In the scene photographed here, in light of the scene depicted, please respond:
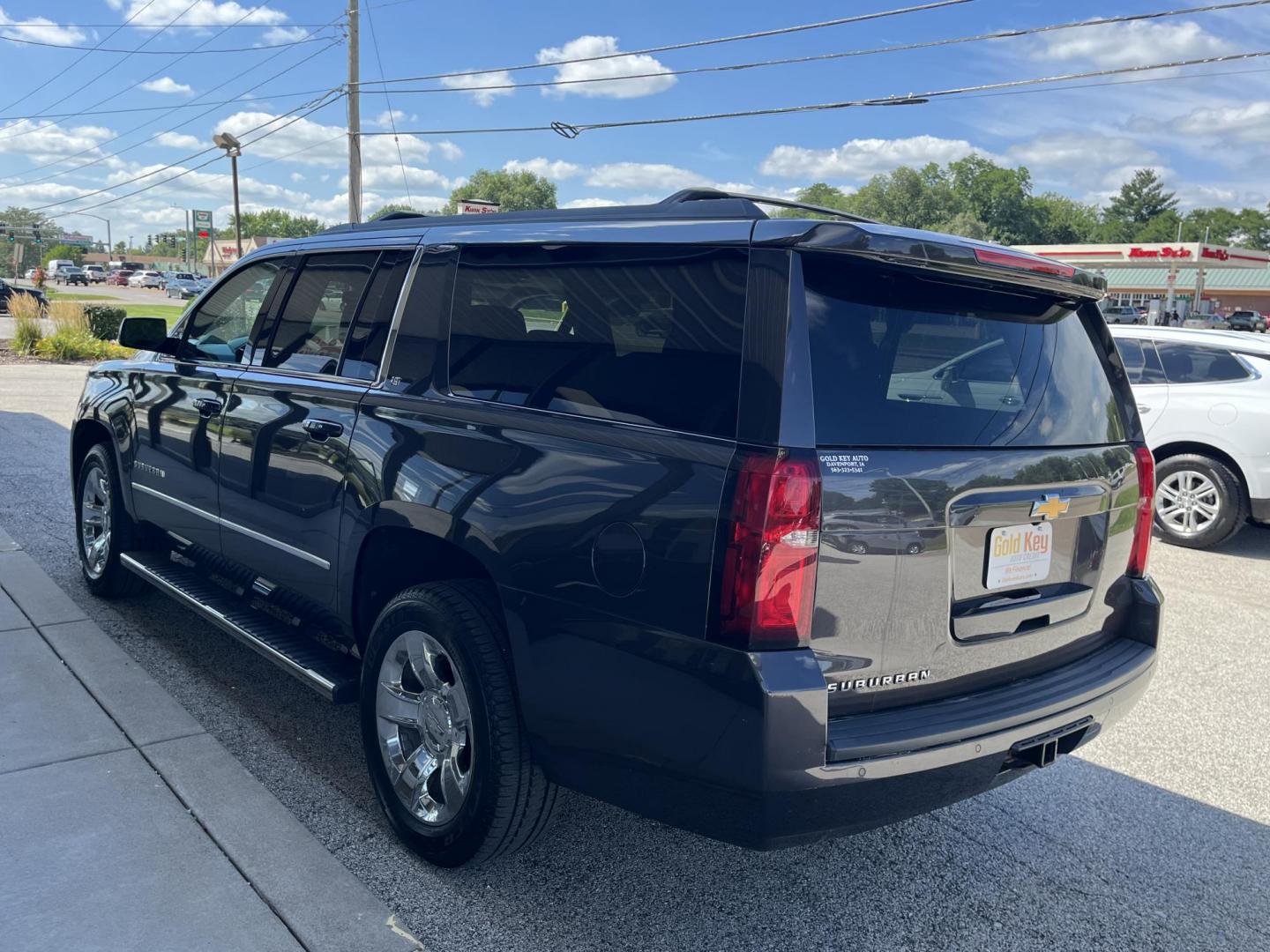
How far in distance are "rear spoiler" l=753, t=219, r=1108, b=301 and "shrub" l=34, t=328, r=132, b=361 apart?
20945 millimetres

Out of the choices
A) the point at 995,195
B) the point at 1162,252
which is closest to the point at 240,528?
the point at 1162,252

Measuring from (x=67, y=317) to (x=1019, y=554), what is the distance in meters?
23.5

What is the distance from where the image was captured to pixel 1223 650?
5863 millimetres

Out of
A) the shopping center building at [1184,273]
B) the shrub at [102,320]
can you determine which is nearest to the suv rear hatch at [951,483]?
the shrub at [102,320]

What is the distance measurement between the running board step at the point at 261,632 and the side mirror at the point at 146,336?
104cm

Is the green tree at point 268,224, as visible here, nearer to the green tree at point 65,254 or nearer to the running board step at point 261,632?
the green tree at point 65,254

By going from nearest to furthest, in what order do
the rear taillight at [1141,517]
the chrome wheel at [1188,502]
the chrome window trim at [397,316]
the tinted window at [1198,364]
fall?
the rear taillight at [1141,517] → the chrome window trim at [397,316] → the chrome wheel at [1188,502] → the tinted window at [1198,364]

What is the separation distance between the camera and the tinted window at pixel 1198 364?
8570 millimetres

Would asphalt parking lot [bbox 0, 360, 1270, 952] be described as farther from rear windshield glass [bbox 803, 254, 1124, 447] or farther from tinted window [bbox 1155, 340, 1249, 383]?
tinted window [bbox 1155, 340, 1249, 383]

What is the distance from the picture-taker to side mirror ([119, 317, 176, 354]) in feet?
16.3

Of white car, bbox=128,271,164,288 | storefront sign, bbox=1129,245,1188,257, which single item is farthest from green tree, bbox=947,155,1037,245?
white car, bbox=128,271,164,288

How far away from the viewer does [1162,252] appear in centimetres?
6856

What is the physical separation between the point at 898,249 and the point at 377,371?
1.87 m

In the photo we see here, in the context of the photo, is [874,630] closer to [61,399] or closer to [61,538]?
[61,538]
